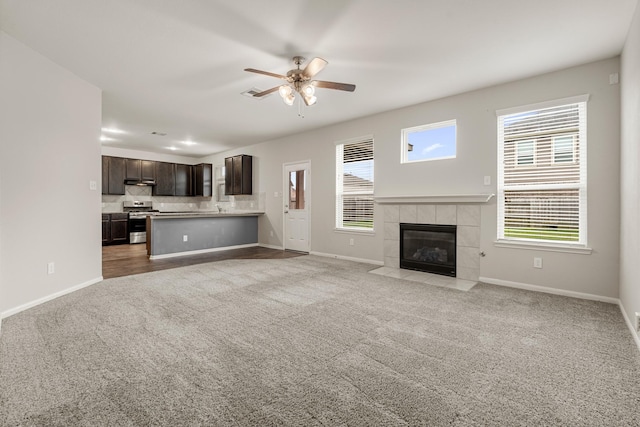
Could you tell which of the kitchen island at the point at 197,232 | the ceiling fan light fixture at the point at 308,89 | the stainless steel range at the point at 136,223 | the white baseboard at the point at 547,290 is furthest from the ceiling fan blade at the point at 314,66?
the stainless steel range at the point at 136,223

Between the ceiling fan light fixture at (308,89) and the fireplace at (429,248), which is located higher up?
the ceiling fan light fixture at (308,89)

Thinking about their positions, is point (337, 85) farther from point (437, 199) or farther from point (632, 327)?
point (632, 327)

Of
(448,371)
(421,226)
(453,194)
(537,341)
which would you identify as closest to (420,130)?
(453,194)

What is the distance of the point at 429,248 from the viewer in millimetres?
4656

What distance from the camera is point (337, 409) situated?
58.6 inches

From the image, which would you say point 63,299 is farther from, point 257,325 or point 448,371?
point 448,371

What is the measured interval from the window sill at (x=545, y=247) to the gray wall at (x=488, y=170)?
0.05 meters

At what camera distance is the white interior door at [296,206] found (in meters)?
6.51

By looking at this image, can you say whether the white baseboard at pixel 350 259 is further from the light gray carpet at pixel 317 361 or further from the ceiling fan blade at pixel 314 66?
the ceiling fan blade at pixel 314 66

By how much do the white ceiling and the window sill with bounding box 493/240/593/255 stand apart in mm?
2132

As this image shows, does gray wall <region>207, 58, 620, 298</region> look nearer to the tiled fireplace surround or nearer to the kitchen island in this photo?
the tiled fireplace surround

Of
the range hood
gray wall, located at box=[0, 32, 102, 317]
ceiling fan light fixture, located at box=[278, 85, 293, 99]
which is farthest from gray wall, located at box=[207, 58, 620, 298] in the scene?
the range hood

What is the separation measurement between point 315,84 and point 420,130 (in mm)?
2328

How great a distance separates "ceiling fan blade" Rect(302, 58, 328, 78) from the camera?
2.77 m
